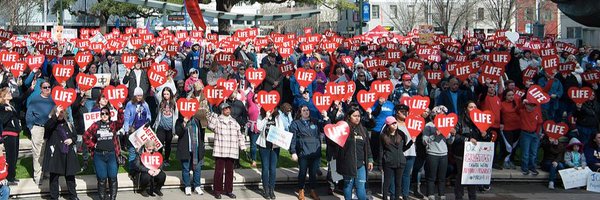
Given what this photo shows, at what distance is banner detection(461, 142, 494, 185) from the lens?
1380 centimetres

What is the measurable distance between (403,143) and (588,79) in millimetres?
6759

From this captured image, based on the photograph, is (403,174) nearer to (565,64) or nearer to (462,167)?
(462,167)

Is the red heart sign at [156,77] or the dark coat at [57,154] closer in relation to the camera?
the dark coat at [57,154]

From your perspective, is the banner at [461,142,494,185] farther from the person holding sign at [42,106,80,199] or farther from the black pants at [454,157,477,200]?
the person holding sign at [42,106,80,199]

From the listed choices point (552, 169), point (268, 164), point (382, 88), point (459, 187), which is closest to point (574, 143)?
point (552, 169)

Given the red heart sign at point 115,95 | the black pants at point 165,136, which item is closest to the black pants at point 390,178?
the black pants at point 165,136

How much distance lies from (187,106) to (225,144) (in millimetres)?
847

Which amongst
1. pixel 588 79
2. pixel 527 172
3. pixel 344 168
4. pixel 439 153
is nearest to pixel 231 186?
pixel 344 168

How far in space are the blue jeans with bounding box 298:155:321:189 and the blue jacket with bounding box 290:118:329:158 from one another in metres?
0.12

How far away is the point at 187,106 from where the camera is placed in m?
13.9

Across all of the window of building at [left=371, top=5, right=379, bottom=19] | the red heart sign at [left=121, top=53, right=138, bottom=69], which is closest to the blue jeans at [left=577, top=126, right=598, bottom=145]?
the red heart sign at [left=121, top=53, right=138, bottom=69]

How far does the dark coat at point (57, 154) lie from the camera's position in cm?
1301

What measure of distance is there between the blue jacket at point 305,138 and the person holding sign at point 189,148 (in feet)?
A: 5.05

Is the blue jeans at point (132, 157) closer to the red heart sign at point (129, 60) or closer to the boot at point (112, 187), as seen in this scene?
the boot at point (112, 187)
